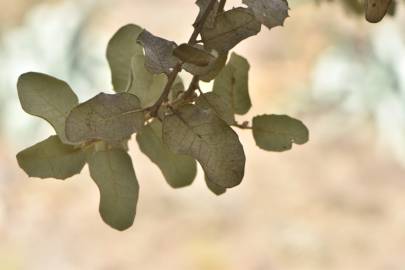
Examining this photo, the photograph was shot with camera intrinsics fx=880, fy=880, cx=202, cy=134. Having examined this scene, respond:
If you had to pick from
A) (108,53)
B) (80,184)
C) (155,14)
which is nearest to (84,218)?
(80,184)

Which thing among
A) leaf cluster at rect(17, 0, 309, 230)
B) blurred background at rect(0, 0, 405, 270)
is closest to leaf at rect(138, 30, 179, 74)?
leaf cluster at rect(17, 0, 309, 230)

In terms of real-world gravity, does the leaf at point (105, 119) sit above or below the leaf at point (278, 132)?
below

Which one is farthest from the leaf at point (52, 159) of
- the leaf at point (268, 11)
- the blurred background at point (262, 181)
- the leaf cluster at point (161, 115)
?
the blurred background at point (262, 181)

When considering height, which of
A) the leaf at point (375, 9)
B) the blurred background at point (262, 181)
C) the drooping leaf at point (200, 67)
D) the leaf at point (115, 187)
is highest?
the blurred background at point (262, 181)

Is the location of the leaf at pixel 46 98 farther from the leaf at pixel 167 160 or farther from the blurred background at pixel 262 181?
the blurred background at pixel 262 181

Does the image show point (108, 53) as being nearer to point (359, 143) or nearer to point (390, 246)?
point (390, 246)
